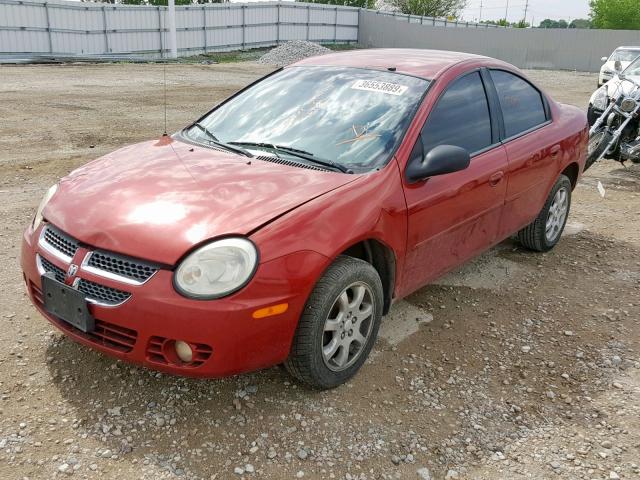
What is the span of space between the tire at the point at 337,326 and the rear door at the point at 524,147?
1608 mm

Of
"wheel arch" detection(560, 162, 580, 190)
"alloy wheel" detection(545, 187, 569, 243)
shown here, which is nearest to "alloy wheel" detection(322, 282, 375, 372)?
"alloy wheel" detection(545, 187, 569, 243)

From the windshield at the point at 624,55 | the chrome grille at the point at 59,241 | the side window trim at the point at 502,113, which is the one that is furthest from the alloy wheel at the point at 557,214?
the windshield at the point at 624,55

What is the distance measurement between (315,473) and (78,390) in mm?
1280

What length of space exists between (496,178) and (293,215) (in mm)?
1804

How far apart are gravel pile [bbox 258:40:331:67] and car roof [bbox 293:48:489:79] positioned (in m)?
26.5

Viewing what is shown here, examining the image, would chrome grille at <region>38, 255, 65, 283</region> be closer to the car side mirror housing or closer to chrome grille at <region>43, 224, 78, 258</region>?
chrome grille at <region>43, 224, 78, 258</region>

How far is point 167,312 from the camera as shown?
2482 mm

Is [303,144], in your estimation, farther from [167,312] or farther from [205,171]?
[167,312]

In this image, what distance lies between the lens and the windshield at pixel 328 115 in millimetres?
3361

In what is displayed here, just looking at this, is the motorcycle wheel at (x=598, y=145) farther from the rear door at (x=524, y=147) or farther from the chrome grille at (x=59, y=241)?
the chrome grille at (x=59, y=241)

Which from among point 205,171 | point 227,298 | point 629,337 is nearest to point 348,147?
point 205,171

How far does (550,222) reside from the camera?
203 inches

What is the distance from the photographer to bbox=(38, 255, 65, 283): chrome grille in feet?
9.05

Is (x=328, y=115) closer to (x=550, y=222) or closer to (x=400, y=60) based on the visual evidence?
(x=400, y=60)
